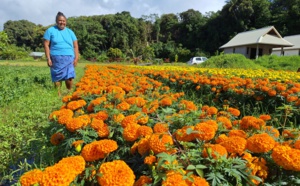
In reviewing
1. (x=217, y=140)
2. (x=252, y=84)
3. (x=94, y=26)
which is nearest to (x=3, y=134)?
(x=217, y=140)

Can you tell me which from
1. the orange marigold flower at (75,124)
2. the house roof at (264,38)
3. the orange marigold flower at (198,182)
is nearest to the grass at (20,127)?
the orange marigold flower at (75,124)

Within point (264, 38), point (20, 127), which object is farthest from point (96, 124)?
point (264, 38)

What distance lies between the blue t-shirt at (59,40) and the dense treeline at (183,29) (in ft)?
85.0

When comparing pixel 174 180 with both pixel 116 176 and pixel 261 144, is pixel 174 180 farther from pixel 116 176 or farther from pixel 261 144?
pixel 261 144

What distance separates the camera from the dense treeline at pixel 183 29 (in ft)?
112

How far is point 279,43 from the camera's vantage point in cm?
2239

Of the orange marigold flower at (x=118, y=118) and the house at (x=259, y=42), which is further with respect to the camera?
the house at (x=259, y=42)

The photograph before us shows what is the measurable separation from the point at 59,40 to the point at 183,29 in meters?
43.1

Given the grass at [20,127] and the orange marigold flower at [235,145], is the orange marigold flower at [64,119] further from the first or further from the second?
the orange marigold flower at [235,145]

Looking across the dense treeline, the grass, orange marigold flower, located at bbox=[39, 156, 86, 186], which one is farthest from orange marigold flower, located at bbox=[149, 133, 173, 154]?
the dense treeline

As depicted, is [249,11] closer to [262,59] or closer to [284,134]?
[262,59]

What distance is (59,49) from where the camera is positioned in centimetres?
429

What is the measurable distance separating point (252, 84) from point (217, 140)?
3.07 meters

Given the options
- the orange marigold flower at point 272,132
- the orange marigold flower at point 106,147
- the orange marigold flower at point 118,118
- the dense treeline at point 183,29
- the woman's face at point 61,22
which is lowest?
the orange marigold flower at point 272,132
